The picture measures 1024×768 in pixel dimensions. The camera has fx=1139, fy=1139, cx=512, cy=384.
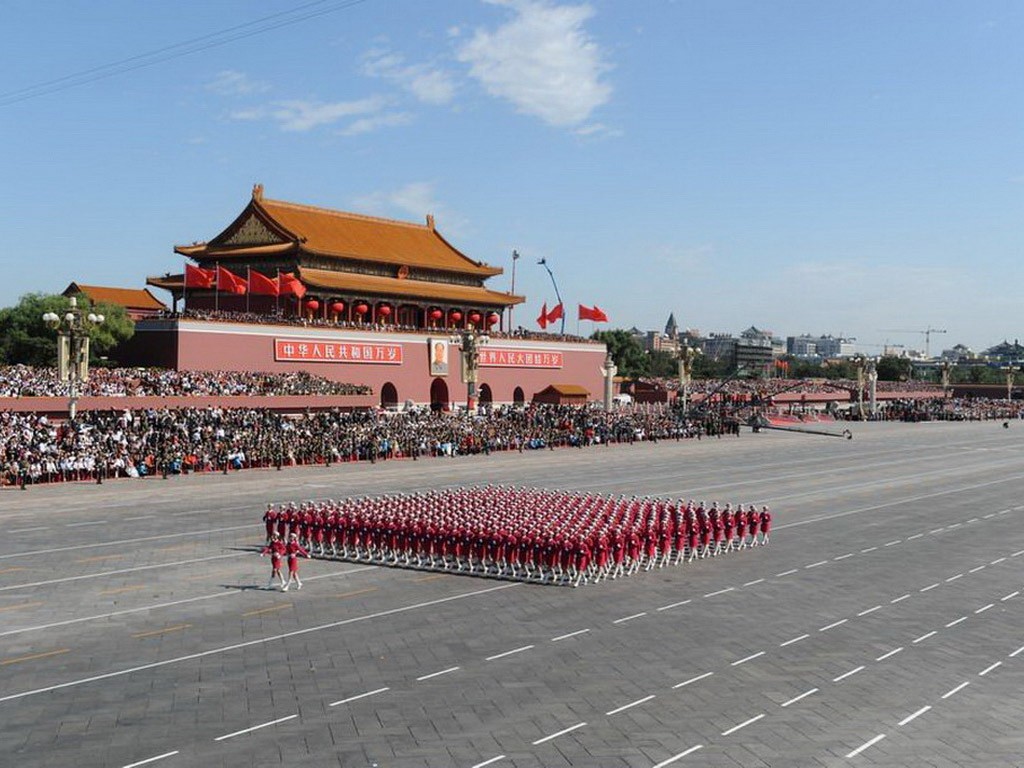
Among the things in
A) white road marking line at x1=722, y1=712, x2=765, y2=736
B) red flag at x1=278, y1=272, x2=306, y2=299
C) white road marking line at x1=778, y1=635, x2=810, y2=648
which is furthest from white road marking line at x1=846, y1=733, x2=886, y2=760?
red flag at x1=278, y1=272, x2=306, y2=299

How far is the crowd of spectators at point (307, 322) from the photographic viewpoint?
52562 mm

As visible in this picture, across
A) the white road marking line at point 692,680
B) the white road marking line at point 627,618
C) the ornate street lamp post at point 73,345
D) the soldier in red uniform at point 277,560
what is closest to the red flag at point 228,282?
the ornate street lamp post at point 73,345

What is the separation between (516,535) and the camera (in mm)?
20953

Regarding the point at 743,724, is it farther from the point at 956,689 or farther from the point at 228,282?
the point at 228,282

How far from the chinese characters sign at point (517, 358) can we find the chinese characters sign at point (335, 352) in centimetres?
741


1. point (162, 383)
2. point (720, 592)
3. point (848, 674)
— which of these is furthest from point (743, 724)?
point (162, 383)

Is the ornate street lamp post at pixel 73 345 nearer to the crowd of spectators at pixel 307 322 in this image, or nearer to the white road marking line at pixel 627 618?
the crowd of spectators at pixel 307 322

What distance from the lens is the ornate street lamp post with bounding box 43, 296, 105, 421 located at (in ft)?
117

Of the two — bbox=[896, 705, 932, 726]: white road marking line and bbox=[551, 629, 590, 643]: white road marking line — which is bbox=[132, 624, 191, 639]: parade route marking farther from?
bbox=[896, 705, 932, 726]: white road marking line

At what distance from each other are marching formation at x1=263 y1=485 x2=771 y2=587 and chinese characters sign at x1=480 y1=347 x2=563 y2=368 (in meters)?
42.4

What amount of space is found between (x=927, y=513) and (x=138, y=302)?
51.2 meters

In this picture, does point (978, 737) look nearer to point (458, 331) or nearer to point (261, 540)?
point (261, 540)

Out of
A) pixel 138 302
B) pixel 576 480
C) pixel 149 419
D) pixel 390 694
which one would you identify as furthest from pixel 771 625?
pixel 138 302

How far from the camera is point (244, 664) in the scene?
566 inches
